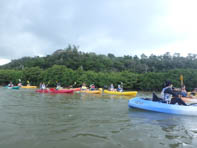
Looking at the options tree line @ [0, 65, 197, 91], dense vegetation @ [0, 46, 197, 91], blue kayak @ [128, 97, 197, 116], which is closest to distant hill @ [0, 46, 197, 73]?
dense vegetation @ [0, 46, 197, 91]

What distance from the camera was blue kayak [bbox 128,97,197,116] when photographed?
7.32m

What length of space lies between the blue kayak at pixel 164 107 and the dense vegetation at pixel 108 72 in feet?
58.9

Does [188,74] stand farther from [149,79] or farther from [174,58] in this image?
[174,58]

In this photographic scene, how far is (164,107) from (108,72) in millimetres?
38242

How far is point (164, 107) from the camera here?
7.62m

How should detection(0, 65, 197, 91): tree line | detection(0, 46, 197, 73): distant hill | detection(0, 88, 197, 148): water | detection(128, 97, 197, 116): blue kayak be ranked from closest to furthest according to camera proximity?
detection(0, 88, 197, 148): water < detection(128, 97, 197, 116): blue kayak < detection(0, 65, 197, 91): tree line < detection(0, 46, 197, 73): distant hill

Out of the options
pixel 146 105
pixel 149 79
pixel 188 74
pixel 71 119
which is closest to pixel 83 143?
pixel 71 119

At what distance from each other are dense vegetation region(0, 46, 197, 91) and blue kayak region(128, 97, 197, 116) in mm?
A: 17956

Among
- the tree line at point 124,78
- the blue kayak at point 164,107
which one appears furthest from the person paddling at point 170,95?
the tree line at point 124,78

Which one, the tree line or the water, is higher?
the tree line

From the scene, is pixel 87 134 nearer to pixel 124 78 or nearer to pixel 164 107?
pixel 164 107

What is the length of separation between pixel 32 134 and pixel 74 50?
61.1 meters

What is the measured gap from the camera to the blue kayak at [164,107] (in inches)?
288

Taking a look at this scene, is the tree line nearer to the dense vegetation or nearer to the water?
the dense vegetation
